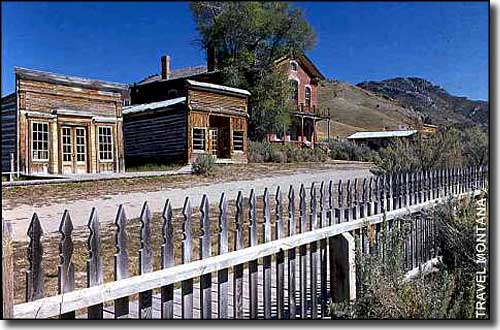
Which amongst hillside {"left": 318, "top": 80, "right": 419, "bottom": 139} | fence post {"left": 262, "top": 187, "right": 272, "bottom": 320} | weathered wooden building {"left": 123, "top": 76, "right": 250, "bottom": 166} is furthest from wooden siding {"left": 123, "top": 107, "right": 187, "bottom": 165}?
hillside {"left": 318, "top": 80, "right": 419, "bottom": 139}

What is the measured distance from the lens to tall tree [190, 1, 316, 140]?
1.40 m

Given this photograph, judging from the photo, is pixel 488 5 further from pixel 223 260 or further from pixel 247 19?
pixel 223 260

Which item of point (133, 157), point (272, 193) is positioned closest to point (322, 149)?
point (272, 193)

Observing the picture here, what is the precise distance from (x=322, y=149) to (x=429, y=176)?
0.82m

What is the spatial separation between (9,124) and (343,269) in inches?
46.8

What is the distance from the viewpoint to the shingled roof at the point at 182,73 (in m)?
1.42

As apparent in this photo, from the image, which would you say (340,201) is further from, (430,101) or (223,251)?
(223,251)

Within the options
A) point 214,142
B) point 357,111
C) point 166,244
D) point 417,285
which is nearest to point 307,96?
point 357,111

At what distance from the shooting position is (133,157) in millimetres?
1452

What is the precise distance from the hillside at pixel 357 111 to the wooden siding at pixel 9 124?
2.81 ft

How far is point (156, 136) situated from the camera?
1478 millimetres

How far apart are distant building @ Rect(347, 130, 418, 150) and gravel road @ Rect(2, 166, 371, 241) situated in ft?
0.66

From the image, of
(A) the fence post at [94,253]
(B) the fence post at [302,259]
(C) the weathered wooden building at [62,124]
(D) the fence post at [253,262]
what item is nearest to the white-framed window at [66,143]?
(C) the weathered wooden building at [62,124]

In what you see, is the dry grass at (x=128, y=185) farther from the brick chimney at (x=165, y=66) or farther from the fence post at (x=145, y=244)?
the brick chimney at (x=165, y=66)
